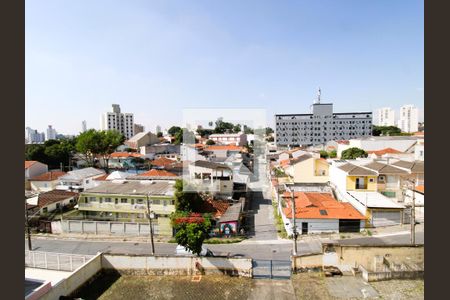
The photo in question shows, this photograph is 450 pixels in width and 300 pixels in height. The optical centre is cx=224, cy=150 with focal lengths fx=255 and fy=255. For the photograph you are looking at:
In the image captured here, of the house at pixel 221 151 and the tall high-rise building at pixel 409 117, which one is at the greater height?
the tall high-rise building at pixel 409 117

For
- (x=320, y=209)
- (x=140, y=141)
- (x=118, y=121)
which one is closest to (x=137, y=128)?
(x=118, y=121)

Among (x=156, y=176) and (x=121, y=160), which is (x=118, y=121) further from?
(x=156, y=176)

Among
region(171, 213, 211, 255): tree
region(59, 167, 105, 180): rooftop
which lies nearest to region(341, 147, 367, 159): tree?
region(171, 213, 211, 255): tree

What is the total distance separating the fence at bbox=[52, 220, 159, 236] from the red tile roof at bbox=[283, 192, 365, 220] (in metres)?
9.00

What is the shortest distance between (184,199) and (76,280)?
742 centimetres

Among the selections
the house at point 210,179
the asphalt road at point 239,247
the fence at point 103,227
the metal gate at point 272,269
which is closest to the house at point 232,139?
the house at point 210,179

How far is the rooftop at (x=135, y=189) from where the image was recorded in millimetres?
17844

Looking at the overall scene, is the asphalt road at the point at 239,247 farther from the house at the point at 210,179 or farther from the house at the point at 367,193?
the house at the point at 210,179

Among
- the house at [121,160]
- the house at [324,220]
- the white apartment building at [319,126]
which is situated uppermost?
the white apartment building at [319,126]

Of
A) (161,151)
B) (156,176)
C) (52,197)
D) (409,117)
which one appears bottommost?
(52,197)

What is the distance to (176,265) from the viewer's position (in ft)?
36.5

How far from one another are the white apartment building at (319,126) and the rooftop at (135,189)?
53.7 metres

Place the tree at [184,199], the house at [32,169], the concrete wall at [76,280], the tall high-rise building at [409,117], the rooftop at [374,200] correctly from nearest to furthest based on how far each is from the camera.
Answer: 1. the concrete wall at [76,280]
2. the rooftop at [374,200]
3. the tree at [184,199]
4. the house at [32,169]
5. the tall high-rise building at [409,117]

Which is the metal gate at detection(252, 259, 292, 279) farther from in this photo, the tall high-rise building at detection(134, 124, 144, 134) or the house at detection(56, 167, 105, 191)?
the tall high-rise building at detection(134, 124, 144, 134)
